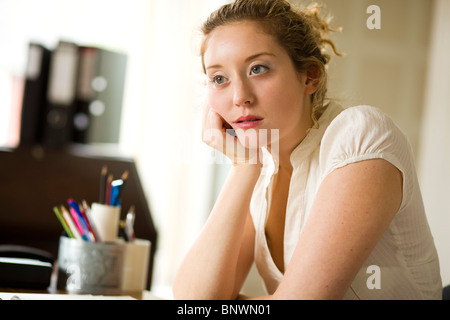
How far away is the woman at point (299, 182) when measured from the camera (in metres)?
0.62

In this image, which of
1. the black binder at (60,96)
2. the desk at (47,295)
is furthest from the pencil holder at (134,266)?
the black binder at (60,96)

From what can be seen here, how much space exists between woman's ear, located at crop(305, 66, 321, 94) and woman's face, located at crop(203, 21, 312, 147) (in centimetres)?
2

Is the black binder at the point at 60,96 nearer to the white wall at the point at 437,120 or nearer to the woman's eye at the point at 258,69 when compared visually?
the woman's eye at the point at 258,69

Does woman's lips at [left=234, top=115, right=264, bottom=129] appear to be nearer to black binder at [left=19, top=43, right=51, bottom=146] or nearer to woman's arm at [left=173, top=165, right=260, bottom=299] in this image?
woman's arm at [left=173, top=165, right=260, bottom=299]

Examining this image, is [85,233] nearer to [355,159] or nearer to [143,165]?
[355,159]

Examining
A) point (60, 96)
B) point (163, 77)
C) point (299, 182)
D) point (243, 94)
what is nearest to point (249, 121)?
point (243, 94)

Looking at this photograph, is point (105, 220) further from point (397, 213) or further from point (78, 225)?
point (397, 213)

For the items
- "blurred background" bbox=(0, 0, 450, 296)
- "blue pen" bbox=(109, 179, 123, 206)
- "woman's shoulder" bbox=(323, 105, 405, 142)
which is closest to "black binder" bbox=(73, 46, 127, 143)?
"blurred background" bbox=(0, 0, 450, 296)

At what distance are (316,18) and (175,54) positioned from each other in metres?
1.16

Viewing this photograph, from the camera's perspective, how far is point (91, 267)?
85cm

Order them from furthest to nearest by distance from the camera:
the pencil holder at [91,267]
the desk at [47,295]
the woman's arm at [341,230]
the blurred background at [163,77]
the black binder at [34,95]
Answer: the blurred background at [163,77], the black binder at [34,95], the pencil holder at [91,267], the desk at [47,295], the woman's arm at [341,230]

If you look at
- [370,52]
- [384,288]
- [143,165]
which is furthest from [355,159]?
[370,52]

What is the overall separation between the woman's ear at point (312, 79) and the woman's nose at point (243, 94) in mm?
147

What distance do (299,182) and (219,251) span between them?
0.17 meters
